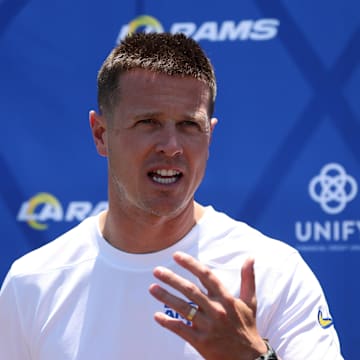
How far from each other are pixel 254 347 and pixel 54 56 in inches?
81.1

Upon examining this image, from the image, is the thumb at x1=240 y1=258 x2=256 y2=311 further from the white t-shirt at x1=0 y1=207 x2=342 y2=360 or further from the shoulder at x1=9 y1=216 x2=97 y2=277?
the shoulder at x1=9 y1=216 x2=97 y2=277

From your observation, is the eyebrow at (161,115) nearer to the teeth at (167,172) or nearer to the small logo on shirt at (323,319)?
the teeth at (167,172)

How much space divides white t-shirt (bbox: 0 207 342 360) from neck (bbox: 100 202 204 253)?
25mm

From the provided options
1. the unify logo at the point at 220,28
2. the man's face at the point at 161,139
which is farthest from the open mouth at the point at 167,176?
the unify logo at the point at 220,28

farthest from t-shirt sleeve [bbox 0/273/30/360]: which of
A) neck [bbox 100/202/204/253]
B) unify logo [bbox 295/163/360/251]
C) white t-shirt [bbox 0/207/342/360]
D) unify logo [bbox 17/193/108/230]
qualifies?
unify logo [bbox 295/163/360/251]

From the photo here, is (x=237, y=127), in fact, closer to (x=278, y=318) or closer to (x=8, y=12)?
(x=8, y=12)

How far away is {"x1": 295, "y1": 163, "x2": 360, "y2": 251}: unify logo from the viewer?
3051 millimetres

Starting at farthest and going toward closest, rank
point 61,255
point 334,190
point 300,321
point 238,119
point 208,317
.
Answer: point 238,119 < point 334,190 < point 61,255 < point 300,321 < point 208,317

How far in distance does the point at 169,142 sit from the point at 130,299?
38 centimetres

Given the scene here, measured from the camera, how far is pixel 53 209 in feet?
10.6

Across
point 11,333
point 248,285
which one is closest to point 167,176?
point 248,285

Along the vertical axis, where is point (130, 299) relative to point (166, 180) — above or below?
below

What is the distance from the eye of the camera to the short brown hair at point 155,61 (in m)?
1.95

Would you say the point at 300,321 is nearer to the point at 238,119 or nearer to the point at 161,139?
the point at 161,139
